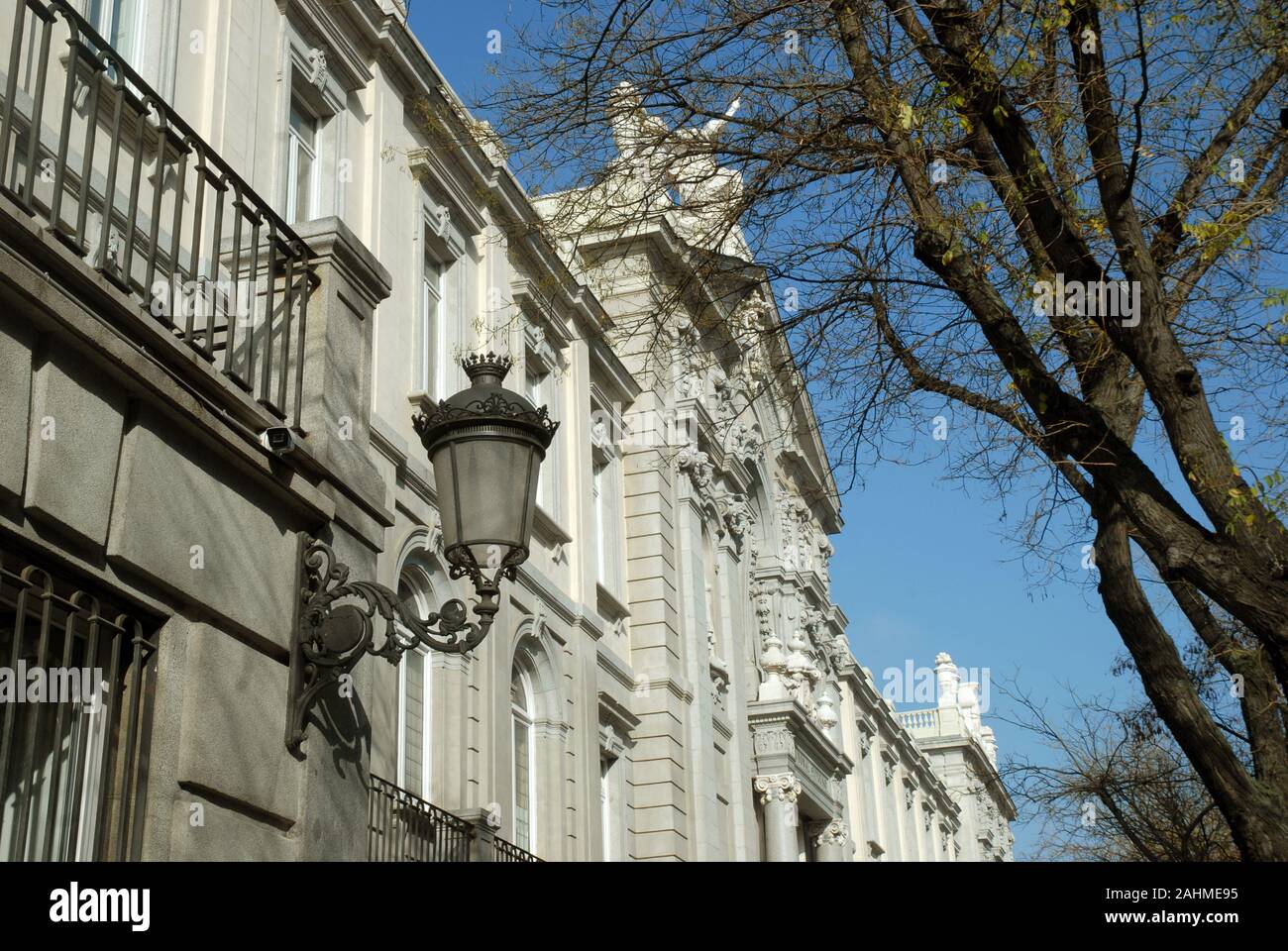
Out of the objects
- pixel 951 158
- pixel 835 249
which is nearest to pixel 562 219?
pixel 835 249

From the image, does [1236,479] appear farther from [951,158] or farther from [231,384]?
[231,384]

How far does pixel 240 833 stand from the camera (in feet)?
20.9

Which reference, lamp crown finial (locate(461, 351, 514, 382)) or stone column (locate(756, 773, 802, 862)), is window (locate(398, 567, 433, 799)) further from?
stone column (locate(756, 773, 802, 862))

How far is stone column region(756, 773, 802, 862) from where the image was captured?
26984 millimetres

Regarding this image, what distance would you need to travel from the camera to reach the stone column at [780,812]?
26984 mm

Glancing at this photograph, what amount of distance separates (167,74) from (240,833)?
27.0ft

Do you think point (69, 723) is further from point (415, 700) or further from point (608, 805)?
point (608, 805)

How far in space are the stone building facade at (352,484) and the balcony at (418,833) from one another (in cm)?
4

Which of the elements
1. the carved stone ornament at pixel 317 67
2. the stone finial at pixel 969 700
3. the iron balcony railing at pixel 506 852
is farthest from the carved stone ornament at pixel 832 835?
the stone finial at pixel 969 700

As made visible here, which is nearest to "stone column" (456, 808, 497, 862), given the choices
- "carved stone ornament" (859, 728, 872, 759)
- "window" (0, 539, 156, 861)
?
"window" (0, 539, 156, 861)

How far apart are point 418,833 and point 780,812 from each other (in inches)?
555

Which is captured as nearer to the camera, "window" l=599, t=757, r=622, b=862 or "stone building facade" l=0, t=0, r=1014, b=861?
"stone building facade" l=0, t=0, r=1014, b=861

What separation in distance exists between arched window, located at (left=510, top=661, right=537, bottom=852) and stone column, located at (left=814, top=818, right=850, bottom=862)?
44.8ft
